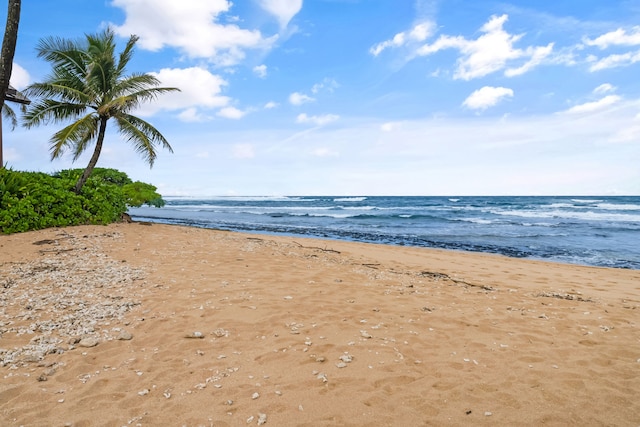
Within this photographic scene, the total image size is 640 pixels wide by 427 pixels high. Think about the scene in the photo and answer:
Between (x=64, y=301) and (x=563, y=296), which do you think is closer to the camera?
(x=64, y=301)

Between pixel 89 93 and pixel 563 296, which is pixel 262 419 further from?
pixel 89 93

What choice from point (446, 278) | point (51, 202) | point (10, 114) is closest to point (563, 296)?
point (446, 278)

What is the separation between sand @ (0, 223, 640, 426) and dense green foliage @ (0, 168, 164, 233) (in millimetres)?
4648

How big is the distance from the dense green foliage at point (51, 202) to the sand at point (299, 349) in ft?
15.2

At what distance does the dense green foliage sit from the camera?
38.8 feet

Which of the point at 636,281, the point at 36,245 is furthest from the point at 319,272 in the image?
the point at 636,281

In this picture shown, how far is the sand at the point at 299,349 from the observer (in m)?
3.43

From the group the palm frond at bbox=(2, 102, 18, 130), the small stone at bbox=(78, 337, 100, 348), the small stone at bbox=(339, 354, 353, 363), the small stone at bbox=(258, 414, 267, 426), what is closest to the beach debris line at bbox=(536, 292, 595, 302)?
the small stone at bbox=(339, 354, 353, 363)

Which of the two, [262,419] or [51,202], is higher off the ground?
[51,202]

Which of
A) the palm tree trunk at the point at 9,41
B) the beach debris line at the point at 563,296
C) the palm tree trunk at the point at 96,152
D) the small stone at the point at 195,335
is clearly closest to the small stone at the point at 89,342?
the small stone at the point at 195,335

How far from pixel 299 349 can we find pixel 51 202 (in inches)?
499

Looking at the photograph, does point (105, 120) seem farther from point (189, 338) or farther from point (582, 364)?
point (582, 364)

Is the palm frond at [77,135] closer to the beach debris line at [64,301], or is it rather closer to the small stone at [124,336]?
the beach debris line at [64,301]

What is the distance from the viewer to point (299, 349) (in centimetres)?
459
